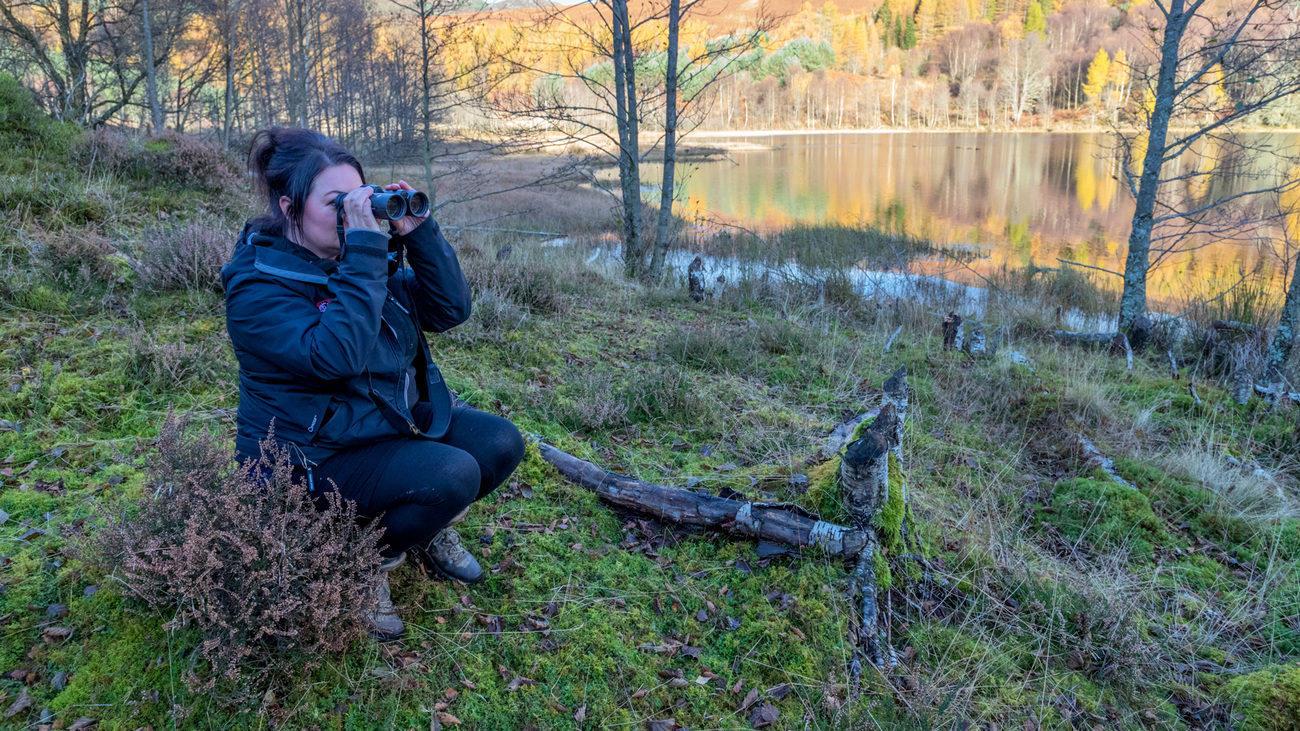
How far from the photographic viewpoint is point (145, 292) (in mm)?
4711

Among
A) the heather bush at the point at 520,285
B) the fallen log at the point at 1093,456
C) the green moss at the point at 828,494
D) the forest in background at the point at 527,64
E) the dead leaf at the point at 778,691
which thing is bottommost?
the dead leaf at the point at 778,691

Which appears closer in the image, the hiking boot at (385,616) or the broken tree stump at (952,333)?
the hiking boot at (385,616)

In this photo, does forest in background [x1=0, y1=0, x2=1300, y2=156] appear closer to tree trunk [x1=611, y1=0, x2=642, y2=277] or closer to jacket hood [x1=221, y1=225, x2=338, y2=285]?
tree trunk [x1=611, y1=0, x2=642, y2=277]

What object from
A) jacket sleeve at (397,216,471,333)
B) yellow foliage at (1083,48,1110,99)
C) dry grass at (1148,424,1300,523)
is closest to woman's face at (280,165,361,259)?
jacket sleeve at (397,216,471,333)

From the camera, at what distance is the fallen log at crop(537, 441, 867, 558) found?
8.54 ft

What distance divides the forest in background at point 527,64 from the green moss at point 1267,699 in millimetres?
7034

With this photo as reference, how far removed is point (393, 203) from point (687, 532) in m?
1.82

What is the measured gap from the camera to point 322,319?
1.82m

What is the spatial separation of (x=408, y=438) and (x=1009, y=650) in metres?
2.26

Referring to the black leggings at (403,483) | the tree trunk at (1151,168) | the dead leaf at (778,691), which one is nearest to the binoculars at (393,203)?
the black leggings at (403,483)

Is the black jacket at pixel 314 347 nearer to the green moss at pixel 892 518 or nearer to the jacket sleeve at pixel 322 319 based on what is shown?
the jacket sleeve at pixel 322 319

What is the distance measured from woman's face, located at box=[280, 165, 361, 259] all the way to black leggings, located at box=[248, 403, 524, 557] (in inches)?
25.0

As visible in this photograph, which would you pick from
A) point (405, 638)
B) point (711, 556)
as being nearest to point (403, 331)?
point (405, 638)

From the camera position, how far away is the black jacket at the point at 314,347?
182 centimetres
